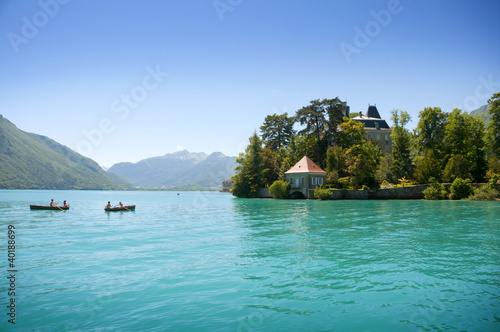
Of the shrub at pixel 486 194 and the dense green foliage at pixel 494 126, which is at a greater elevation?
the dense green foliage at pixel 494 126

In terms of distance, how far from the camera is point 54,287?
10977 millimetres

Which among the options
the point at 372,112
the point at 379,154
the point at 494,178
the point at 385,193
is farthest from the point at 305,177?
the point at 372,112

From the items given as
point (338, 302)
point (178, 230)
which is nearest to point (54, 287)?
point (338, 302)

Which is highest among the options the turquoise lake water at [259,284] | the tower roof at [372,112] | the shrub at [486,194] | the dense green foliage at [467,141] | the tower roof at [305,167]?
the tower roof at [372,112]

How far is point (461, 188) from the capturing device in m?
56.9

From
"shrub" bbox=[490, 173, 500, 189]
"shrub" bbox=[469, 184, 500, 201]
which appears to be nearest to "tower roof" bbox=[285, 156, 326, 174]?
"shrub" bbox=[469, 184, 500, 201]

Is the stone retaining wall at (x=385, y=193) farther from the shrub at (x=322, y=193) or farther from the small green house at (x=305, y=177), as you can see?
the small green house at (x=305, y=177)

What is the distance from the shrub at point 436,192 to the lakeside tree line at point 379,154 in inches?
92.7

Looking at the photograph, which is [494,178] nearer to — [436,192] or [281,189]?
[436,192]

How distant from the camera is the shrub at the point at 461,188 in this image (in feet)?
186

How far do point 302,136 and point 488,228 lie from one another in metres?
60.1

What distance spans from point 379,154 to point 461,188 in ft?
79.4

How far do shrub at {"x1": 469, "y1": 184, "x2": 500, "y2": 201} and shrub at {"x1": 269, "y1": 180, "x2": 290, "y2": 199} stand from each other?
113 ft

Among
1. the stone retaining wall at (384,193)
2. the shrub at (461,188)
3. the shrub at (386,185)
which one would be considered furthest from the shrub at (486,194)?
the shrub at (386,185)
